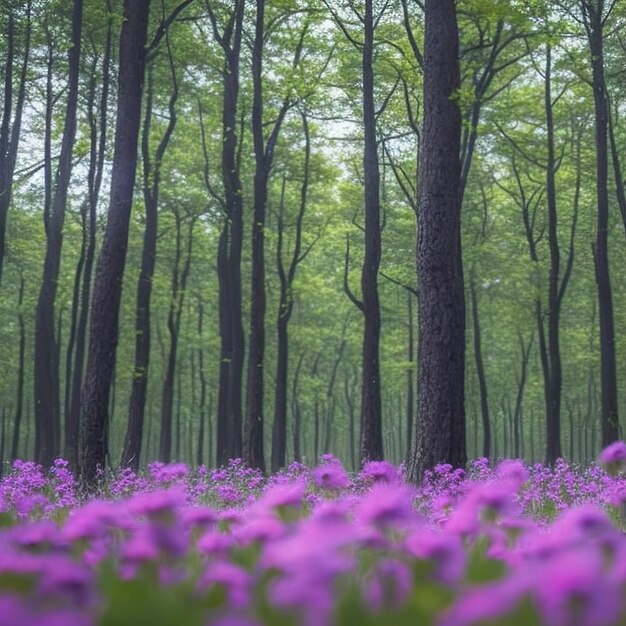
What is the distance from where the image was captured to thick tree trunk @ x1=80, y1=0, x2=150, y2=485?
37.9ft

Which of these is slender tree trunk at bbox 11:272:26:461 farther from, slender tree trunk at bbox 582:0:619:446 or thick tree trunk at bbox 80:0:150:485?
slender tree trunk at bbox 582:0:619:446

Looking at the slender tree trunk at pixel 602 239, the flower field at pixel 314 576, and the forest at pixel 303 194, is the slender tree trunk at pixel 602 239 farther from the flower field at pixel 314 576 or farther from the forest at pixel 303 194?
the flower field at pixel 314 576

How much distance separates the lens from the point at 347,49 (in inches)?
923

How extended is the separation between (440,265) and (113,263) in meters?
5.34

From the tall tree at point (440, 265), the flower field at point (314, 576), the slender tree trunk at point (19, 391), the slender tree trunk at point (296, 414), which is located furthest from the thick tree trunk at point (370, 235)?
the slender tree trunk at point (296, 414)

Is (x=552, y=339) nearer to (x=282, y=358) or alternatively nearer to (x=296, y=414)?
(x=282, y=358)

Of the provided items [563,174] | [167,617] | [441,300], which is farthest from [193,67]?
[167,617]

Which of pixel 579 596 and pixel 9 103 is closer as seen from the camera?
pixel 579 596

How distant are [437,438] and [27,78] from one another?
1880 centimetres

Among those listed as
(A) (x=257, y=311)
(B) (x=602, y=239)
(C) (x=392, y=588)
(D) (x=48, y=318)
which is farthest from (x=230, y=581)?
(D) (x=48, y=318)

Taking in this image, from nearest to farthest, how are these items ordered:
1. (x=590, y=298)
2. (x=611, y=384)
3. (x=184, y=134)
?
(x=611, y=384), (x=184, y=134), (x=590, y=298)

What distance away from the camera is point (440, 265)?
9734 mm

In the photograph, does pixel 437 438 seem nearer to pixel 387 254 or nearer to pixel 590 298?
pixel 387 254

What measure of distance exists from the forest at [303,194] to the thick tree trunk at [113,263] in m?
0.04
